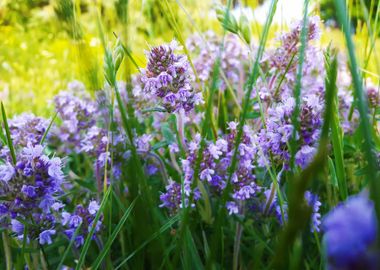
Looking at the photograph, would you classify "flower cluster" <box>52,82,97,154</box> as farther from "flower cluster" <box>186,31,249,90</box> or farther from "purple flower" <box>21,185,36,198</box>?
"purple flower" <box>21,185,36,198</box>

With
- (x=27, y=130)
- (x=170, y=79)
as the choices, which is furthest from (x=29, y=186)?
(x=27, y=130)

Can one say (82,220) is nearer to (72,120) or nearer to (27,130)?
(27,130)

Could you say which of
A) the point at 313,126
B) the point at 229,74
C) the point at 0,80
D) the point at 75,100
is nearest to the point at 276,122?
the point at 313,126

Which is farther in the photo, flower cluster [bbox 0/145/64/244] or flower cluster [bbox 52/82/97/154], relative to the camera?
flower cluster [bbox 52/82/97/154]

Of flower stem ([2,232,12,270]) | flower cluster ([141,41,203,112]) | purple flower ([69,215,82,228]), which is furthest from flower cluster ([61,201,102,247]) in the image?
flower cluster ([141,41,203,112])

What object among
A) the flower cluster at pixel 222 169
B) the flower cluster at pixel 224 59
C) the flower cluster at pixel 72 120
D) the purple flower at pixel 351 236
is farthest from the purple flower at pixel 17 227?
the flower cluster at pixel 224 59

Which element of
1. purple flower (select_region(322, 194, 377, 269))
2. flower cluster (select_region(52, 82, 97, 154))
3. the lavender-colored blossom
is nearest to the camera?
purple flower (select_region(322, 194, 377, 269))

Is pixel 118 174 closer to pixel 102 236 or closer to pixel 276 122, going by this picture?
pixel 102 236

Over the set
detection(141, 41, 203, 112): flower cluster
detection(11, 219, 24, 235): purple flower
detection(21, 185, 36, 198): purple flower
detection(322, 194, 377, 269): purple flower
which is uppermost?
detection(141, 41, 203, 112): flower cluster
